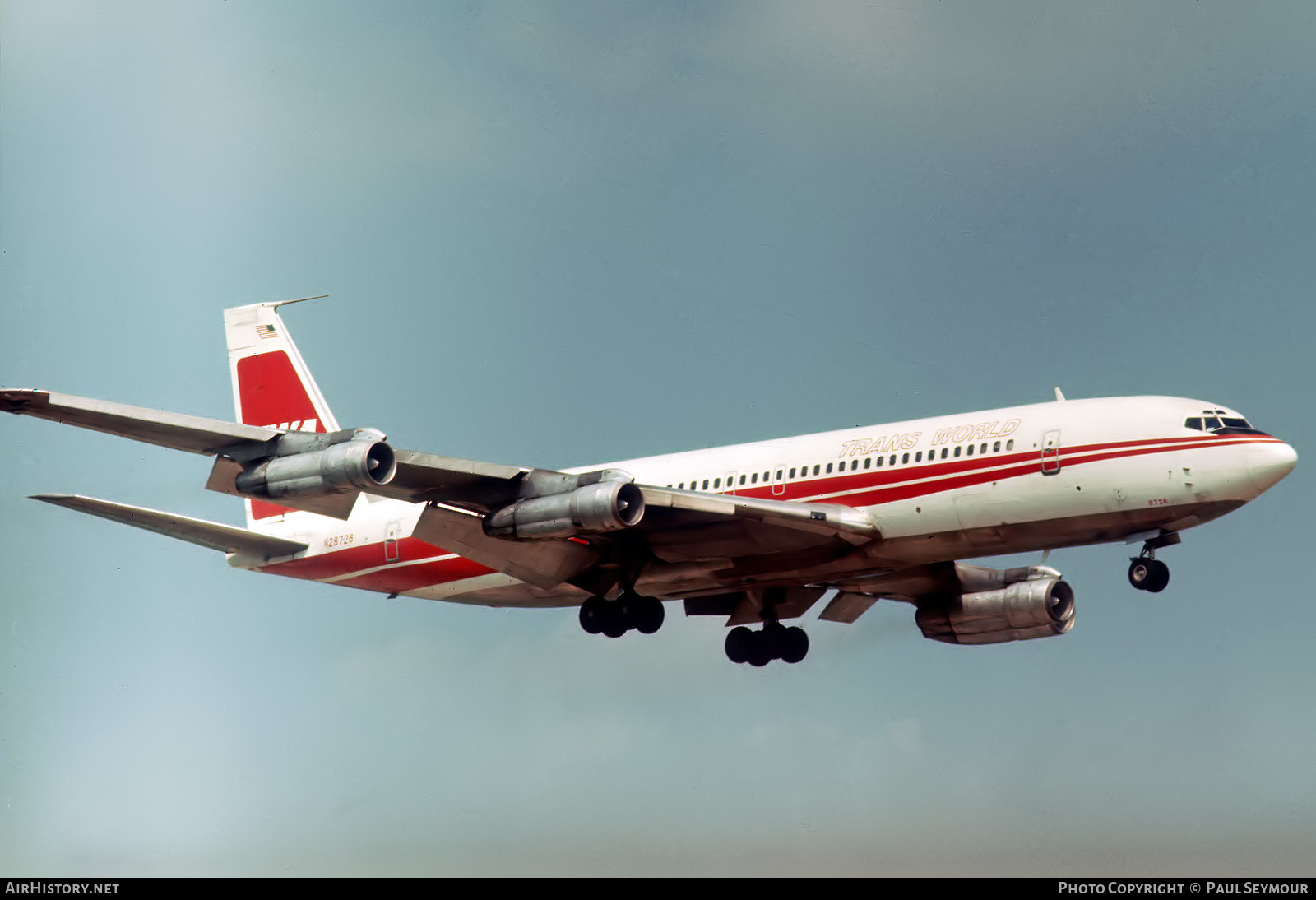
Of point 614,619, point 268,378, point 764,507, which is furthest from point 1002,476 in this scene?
point 268,378

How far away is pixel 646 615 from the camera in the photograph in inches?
1781

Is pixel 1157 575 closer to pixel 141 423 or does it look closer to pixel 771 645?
pixel 771 645

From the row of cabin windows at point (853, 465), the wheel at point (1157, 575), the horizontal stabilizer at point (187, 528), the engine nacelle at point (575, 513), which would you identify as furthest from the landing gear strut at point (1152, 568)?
the horizontal stabilizer at point (187, 528)

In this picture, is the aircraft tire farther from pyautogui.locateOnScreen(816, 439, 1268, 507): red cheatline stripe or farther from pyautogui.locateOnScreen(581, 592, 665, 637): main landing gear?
pyautogui.locateOnScreen(816, 439, 1268, 507): red cheatline stripe

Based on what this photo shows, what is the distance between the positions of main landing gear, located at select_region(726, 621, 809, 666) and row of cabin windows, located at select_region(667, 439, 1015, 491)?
773 cm

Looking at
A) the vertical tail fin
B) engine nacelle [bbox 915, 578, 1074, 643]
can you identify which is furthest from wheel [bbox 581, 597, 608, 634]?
the vertical tail fin

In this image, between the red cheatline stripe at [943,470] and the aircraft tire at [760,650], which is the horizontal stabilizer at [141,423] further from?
the aircraft tire at [760,650]

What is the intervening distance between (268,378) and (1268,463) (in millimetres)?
32971

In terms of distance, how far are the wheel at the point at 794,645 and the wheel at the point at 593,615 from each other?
299 inches

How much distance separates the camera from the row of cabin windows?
1598 inches

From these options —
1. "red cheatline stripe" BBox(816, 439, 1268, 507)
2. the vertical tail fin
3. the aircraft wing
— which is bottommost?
the aircraft wing

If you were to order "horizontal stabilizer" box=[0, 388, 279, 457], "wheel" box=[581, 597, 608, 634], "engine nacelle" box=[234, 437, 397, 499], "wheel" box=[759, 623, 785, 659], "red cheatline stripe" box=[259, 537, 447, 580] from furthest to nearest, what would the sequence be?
"wheel" box=[759, 623, 785, 659]
"red cheatline stripe" box=[259, 537, 447, 580]
"wheel" box=[581, 597, 608, 634]
"engine nacelle" box=[234, 437, 397, 499]
"horizontal stabilizer" box=[0, 388, 279, 457]

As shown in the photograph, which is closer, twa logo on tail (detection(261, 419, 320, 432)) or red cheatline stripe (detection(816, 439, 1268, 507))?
red cheatline stripe (detection(816, 439, 1268, 507))

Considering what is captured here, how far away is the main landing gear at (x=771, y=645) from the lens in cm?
5066
